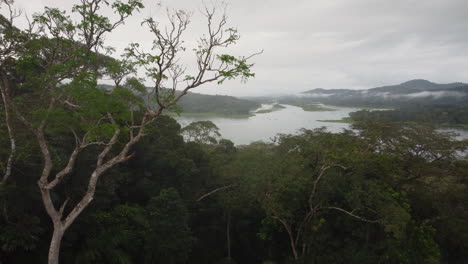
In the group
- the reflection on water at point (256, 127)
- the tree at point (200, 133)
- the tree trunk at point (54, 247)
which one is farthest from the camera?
the reflection on water at point (256, 127)

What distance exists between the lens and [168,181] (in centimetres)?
1124

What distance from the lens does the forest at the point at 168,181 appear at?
5102 mm

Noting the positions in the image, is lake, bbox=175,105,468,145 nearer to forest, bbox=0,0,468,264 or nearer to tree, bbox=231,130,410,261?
forest, bbox=0,0,468,264

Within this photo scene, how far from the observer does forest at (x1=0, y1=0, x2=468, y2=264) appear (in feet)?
16.7

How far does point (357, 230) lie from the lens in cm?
786

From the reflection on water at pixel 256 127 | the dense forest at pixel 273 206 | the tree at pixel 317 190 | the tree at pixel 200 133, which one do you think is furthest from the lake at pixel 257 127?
the tree at pixel 317 190

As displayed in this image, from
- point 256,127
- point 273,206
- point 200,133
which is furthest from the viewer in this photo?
point 256,127

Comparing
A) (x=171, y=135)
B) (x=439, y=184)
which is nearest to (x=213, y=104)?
(x=171, y=135)

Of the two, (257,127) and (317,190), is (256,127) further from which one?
(317,190)

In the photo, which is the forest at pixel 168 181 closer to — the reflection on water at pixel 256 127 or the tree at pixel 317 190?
the tree at pixel 317 190

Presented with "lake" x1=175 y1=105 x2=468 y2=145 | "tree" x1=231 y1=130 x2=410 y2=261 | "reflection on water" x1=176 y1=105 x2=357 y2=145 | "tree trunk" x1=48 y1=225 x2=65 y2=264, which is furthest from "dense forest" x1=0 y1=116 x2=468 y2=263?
"reflection on water" x1=176 y1=105 x2=357 y2=145

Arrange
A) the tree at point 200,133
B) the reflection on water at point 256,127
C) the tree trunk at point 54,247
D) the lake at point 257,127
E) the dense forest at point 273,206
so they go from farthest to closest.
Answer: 1. the reflection on water at point 256,127
2. the lake at point 257,127
3. the tree at point 200,133
4. the dense forest at point 273,206
5. the tree trunk at point 54,247

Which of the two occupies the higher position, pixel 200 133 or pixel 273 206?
pixel 200 133

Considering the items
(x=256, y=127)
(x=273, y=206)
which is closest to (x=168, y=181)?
(x=273, y=206)
